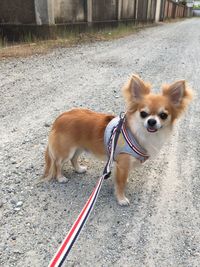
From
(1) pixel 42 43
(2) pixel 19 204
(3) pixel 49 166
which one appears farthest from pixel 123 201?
(1) pixel 42 43

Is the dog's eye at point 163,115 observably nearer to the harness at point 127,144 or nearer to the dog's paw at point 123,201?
the harness at point 127,144

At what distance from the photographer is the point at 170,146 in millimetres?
3977

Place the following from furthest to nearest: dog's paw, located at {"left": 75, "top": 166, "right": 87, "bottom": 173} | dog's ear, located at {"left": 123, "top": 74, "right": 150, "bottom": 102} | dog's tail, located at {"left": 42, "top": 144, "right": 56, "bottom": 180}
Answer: dog's paw, located at {"left": 75, "top": 166, "right": 87, "bottom": 173}, dog's tail, located at {"left": 42, "top": 144, "right": 56, "bottom": 180}, dog's ear, located at {"left": 123, "top": 74, "right": 150, "bottom": 102}

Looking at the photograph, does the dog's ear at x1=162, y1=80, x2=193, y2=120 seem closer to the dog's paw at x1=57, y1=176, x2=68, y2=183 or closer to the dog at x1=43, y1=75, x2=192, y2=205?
the dog at x1=43, y1=75, x2=192, y2=205

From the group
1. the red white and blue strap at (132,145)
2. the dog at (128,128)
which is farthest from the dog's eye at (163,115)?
the red white and blue strap at (132,145)

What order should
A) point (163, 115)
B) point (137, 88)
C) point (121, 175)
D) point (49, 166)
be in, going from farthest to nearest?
point (49, 166) → point (121, 175) → point (137, 88) → point (163, 115)

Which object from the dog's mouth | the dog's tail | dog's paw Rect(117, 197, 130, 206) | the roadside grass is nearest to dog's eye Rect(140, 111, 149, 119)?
the dog's mouth

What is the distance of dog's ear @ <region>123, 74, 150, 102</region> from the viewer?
8.83 feet

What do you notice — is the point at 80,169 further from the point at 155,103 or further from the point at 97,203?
the point at 155,103

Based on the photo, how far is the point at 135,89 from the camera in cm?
271

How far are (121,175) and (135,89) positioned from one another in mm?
777

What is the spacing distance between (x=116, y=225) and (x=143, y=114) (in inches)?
37.2

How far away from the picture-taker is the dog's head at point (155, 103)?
8.39 ft

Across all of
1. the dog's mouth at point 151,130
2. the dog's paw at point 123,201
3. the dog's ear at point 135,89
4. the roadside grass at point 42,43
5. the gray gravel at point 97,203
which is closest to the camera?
the gray gravel at point 97,203
